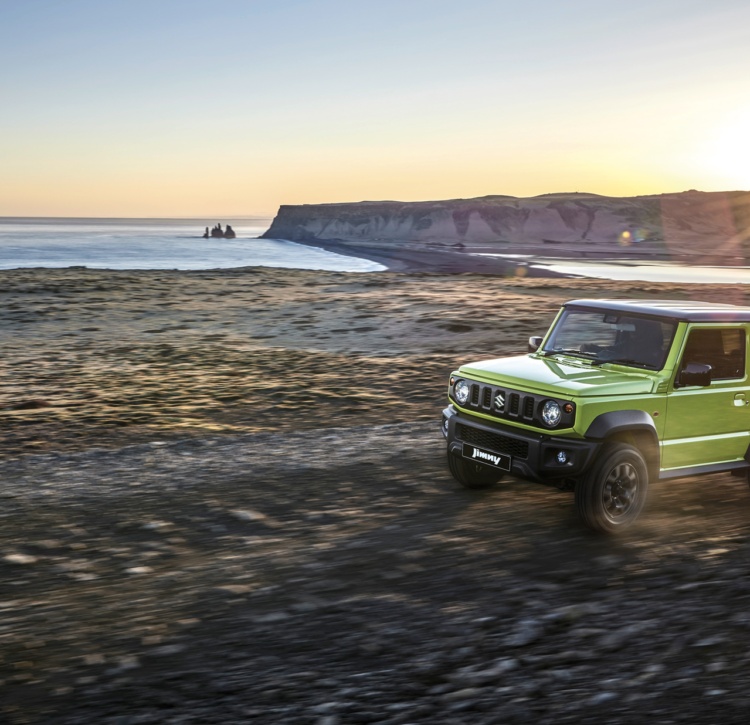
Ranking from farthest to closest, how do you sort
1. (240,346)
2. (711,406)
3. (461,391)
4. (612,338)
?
(240,346) → (612,338) → (461,391) → (711,406)

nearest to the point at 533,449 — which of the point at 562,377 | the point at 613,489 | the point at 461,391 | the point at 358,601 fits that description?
the point at 562,377

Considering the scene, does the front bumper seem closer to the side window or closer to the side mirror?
the side mirror

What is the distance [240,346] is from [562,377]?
493 inches

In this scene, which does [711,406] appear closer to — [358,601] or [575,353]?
[575,353]

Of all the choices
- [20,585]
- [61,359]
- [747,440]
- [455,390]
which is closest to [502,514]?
[455,390]

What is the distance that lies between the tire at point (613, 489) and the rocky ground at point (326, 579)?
0.59 ft

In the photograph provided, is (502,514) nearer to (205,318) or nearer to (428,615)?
(428,615)

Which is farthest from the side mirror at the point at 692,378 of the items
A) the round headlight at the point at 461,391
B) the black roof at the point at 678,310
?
the round headlight at the point at 461,391

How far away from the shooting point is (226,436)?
416 inches

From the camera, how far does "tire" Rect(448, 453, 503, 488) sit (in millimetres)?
8000

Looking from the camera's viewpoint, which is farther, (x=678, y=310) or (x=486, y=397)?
(x=678, y=310)

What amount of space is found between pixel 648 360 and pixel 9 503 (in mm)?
5926

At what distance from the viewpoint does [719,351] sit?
755 cm

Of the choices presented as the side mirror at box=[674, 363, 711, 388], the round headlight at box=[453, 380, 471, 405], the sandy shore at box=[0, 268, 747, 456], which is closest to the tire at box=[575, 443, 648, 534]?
the side mirror at box=[674, 363, 711, 388]
